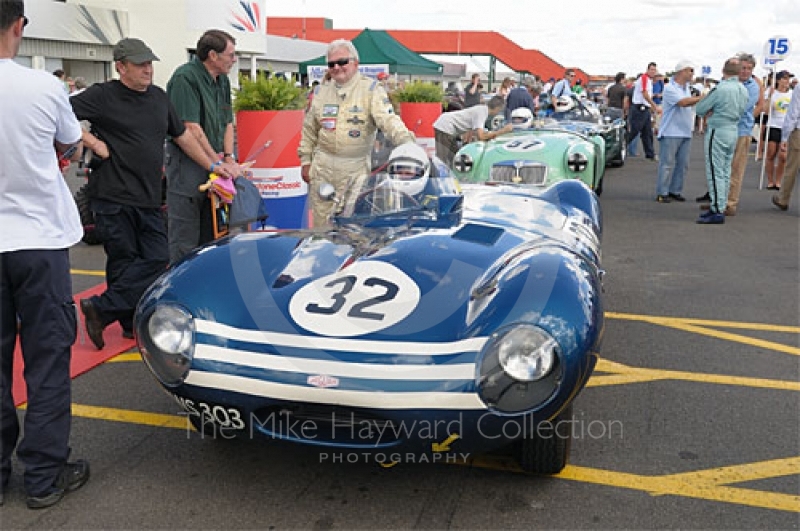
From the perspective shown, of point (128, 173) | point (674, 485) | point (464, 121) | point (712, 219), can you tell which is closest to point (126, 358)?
point (128, 173)

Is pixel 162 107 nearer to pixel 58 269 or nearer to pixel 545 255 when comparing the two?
pixel 58 269

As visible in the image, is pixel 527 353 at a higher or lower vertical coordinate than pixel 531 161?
lower

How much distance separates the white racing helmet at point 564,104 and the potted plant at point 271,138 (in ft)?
23.6

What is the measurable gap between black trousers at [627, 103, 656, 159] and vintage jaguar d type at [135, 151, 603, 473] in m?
13.5

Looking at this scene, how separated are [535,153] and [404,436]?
630 cm

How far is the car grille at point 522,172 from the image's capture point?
8148 millimetres

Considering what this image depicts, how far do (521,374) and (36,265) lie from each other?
1830 millimetres

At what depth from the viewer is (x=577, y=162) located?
328 inches

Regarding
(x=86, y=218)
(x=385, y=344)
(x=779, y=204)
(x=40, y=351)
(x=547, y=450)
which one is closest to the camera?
(x=385, y=344)

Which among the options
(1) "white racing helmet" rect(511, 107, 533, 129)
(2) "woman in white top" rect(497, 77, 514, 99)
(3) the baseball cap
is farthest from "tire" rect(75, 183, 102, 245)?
(2) "woman in white top" rect(497, 77, 514, 99)

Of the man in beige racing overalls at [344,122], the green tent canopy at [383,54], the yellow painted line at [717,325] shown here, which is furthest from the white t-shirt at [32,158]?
the green tent canopy at [383,54]

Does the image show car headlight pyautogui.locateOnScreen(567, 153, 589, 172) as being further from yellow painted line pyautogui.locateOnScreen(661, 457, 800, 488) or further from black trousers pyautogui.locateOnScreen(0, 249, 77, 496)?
black trousers pyautogui.locateOnScreen(0, 249, 77, 496)

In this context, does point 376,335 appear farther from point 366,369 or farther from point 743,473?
point 743,473

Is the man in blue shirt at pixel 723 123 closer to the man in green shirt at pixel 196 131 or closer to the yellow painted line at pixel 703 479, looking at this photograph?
the man in green shirt at pixel 196 131
